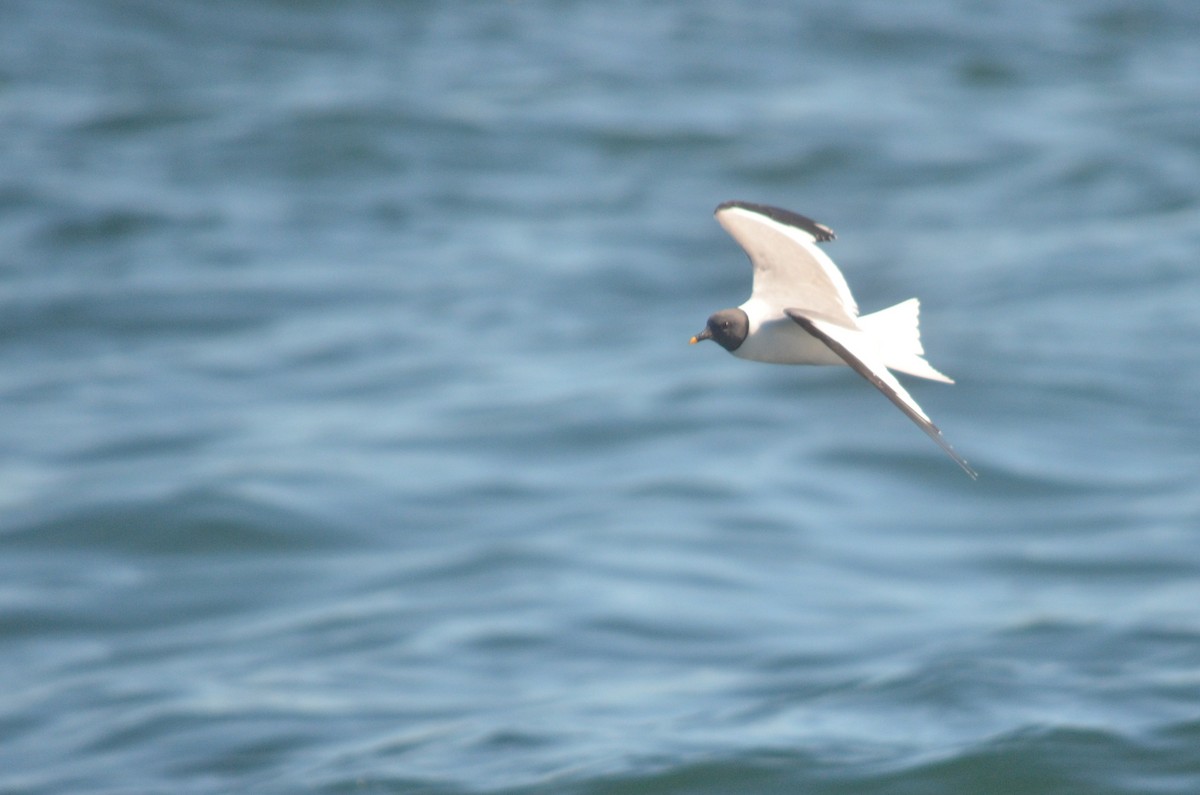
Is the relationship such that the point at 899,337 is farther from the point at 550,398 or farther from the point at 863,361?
the point at 550,398

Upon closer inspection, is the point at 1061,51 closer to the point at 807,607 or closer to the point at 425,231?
the point at 425,231

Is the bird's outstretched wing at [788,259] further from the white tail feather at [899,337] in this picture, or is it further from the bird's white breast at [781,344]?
the bird's white breast at [781,344]

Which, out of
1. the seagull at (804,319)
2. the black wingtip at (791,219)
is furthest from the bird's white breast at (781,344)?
the black wingtip at (791,219)

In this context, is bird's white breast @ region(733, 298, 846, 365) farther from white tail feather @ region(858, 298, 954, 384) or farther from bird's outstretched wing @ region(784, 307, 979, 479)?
white tail feather @ region(858, 298, 954, 384)

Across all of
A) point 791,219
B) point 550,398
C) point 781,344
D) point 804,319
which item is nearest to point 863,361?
point 804,319

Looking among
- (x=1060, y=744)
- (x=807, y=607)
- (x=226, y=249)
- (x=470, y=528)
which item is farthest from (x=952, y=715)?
(x=226, y=249)

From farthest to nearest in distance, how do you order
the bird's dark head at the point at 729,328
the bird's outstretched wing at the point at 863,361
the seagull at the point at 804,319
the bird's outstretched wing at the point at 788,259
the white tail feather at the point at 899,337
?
the bird's outstretched wing at the point at 788,259 < the bird's dark head at the point at 729,328 < the white tail feather at the point at 899,337 < the seagull at the point at 804,319 < the bird's outstretched wing at the point at 863,361

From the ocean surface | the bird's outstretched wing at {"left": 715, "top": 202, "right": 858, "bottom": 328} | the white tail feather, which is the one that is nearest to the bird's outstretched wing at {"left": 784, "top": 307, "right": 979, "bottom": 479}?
the white tail feather
